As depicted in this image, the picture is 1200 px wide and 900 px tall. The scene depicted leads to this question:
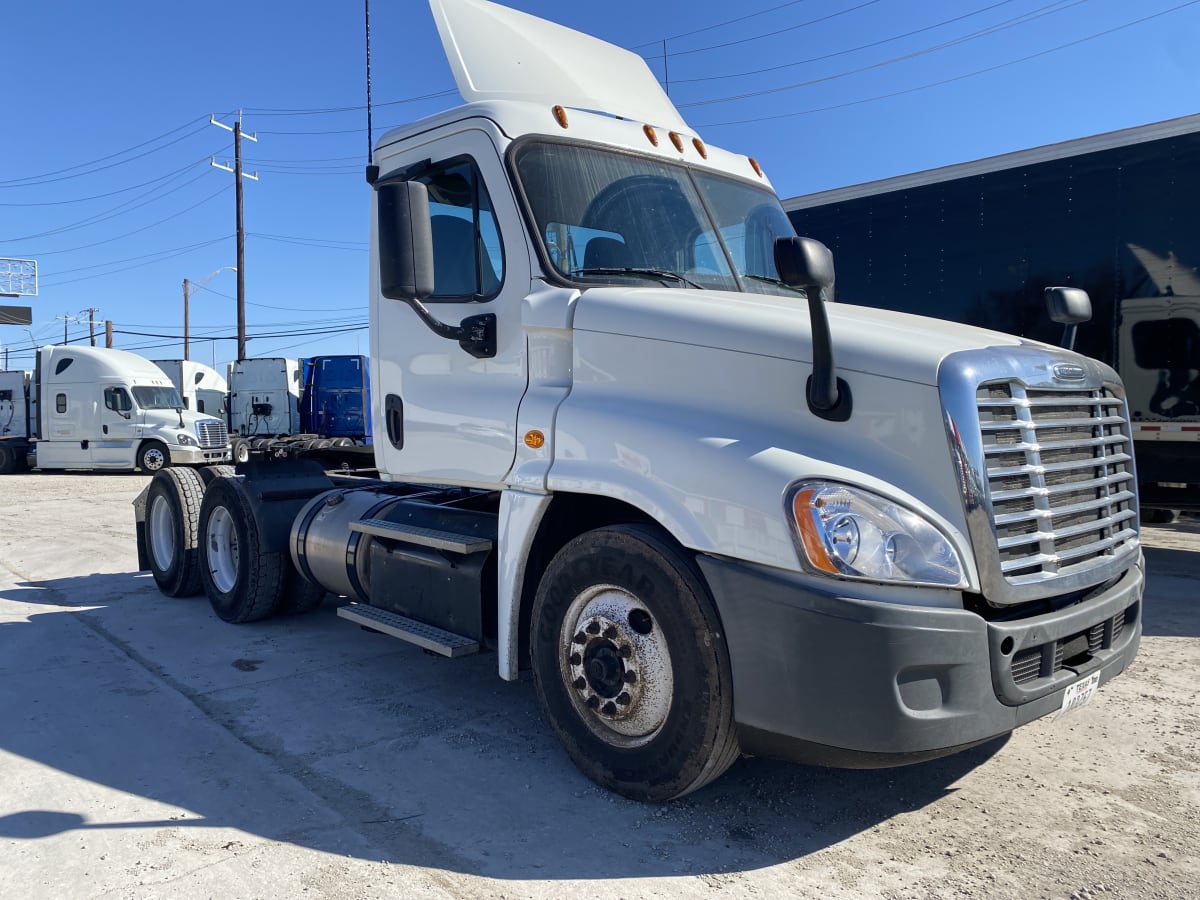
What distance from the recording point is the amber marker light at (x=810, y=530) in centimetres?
286

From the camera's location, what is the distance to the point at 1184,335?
725cm

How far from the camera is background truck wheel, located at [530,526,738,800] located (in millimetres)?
3176

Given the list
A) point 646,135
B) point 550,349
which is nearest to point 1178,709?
point 550,349

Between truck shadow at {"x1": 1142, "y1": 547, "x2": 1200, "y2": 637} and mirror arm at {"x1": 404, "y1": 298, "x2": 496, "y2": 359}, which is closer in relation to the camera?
mirror arm at {"x1": 404, "y1": 298, "x2": 496, "y2": 359}

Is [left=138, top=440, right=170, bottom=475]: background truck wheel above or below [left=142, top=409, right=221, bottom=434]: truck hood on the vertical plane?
below

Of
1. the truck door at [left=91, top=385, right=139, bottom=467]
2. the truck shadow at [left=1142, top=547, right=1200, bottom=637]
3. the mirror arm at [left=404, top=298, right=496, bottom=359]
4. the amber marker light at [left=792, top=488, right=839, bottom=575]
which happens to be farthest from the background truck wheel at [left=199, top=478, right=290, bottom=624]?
the truck door at [left=91, top=385, right=139, bottom=467]

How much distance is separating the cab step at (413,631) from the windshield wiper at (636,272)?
5.82ft

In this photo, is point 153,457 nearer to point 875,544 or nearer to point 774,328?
point 774,328

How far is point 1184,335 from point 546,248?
19.5 ft

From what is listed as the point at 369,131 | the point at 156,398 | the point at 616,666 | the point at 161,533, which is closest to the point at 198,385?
the point at 156,398

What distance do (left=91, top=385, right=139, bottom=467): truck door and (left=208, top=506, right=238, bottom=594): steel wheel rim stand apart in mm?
19255

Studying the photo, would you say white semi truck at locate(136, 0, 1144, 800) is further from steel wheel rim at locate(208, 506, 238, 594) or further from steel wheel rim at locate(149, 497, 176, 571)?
steel wheel rim at locate(149, 497, 176, 571)

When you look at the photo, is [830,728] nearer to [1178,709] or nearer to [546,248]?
[546,248]

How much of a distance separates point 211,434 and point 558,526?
22970mm
